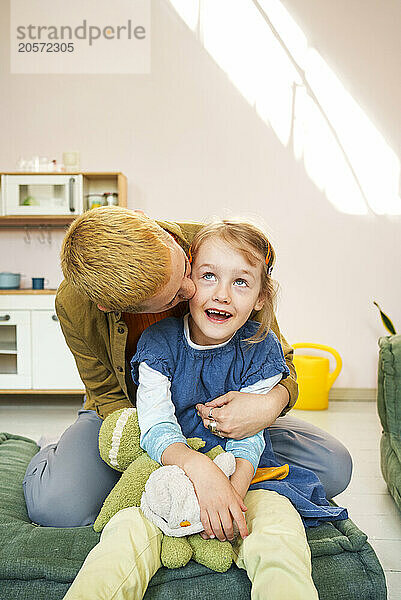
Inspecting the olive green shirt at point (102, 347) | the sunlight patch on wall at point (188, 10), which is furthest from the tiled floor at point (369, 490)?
the sunlight patch on wall at point (188, 10)

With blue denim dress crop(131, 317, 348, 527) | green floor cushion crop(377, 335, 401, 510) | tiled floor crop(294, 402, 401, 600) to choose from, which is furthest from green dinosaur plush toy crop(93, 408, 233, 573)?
green floor cushion crop(377, 335, 401, 510)

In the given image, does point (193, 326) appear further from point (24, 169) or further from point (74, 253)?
point (24, 169)

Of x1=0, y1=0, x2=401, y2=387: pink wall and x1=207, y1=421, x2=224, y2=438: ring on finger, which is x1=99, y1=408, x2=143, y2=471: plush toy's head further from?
x1=0, y1=0, x2=401, y2=387: pink wall

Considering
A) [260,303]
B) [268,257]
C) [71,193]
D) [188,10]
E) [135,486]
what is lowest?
[135,486]

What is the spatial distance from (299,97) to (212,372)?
322cm

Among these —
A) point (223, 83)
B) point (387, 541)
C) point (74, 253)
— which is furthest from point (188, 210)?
point (74, 253)

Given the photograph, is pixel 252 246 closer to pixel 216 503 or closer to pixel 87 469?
pixel 216 503

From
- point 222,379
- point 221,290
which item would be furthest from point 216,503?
point 221,290

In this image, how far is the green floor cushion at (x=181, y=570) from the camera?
3.83ft

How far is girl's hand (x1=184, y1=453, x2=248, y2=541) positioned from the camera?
116 centimetres

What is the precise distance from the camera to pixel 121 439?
55.5 inches

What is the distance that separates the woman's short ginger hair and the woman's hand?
11.7 inches

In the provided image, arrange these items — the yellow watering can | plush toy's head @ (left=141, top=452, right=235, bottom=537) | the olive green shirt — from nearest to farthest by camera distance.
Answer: plush toy's head @ (left=141, top=452, right=235, bottom=537)
the olive green shirt
the yellow watering can

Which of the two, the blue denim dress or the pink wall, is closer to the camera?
the blue denim dress
